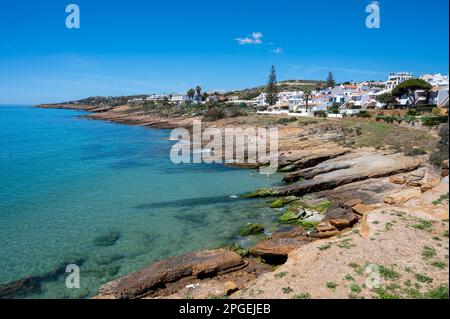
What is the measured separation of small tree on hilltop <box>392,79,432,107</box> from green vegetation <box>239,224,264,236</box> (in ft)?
200

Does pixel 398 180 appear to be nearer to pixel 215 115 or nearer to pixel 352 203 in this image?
pixel 352 203

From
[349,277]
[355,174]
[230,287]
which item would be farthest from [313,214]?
[230,287]

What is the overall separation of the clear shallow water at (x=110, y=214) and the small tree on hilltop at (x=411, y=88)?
48.7 m

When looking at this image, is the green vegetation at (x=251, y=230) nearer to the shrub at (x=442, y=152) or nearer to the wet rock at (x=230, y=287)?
the wet rock at (x=230, y=287)

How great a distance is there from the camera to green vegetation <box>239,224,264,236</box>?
59.7 ft

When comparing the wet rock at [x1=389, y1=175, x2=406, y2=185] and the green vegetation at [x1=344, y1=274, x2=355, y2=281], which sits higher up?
the wet rock at [x1=389, y1=175, x2=406, y2=185]

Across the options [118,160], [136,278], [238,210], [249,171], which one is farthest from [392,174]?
[118,160]

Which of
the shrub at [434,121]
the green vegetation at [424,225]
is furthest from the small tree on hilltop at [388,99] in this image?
the green vegetation at [424,225]

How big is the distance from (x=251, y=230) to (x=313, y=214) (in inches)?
165

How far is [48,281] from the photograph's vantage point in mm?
14062

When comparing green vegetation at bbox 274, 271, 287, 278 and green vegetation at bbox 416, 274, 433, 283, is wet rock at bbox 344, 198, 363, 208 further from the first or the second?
green vegetation at bbox 274, 271, 287, 278

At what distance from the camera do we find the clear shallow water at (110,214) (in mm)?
15695

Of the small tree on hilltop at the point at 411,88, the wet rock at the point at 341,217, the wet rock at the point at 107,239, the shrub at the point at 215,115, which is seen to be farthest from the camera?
the shrub at the point at 215,115

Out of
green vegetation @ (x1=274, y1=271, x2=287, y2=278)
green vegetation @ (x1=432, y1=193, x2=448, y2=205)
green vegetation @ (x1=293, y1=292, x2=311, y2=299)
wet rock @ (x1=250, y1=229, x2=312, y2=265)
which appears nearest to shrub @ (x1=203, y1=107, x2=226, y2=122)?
wet rock @ (x1=250, y1=229, x2=312, y2=265)
